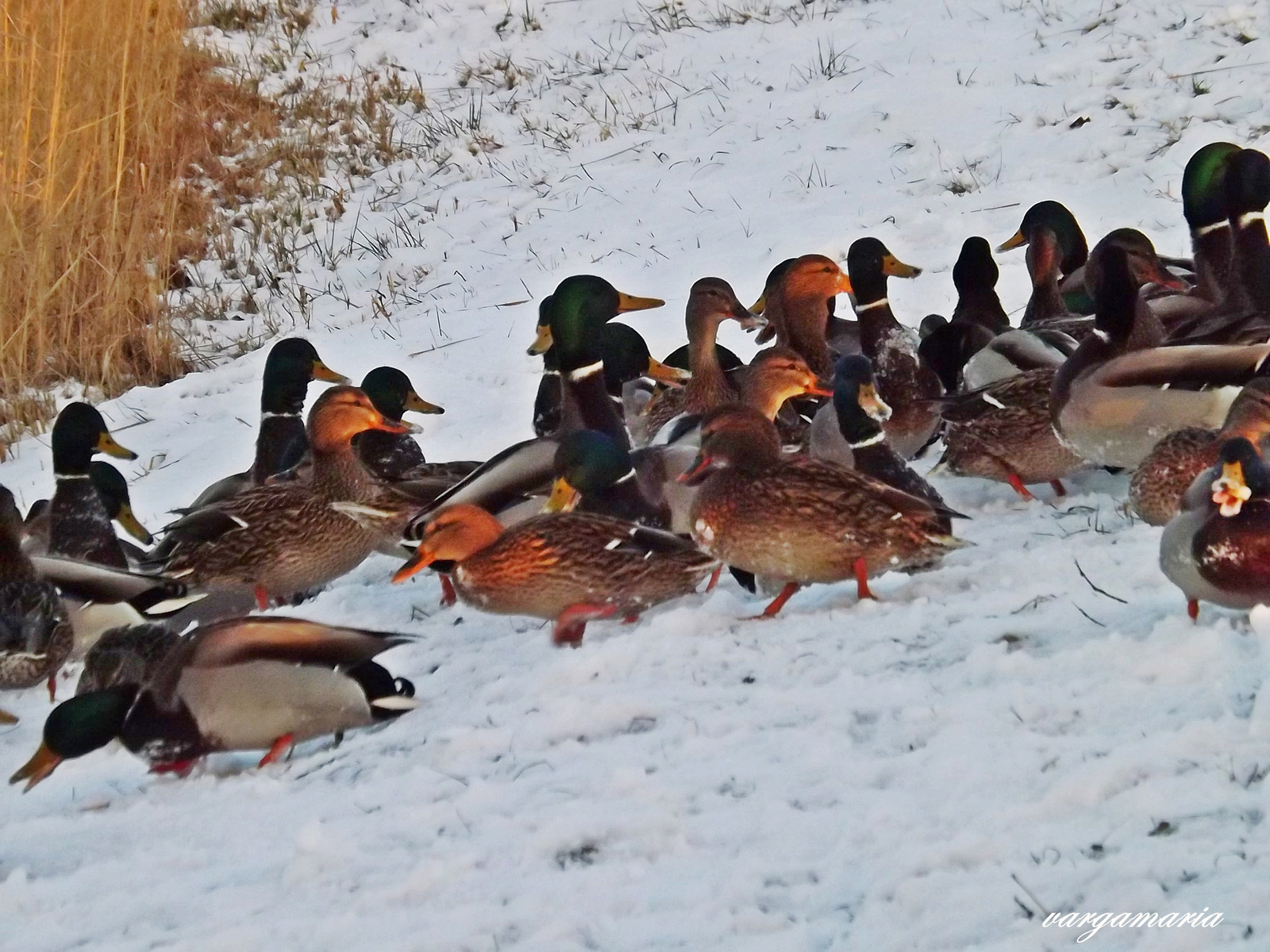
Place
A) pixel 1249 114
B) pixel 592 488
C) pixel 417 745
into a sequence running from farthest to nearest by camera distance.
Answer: pixel 1249 114 → pixel 592 488 → pixel 417 745

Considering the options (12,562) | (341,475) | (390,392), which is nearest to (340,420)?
(341,475)

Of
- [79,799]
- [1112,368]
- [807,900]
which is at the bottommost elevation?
[79,799]

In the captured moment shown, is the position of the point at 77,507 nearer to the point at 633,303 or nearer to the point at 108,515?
the point at 108,515

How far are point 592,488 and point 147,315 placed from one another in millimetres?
5253

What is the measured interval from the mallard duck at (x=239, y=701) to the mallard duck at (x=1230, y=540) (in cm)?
195

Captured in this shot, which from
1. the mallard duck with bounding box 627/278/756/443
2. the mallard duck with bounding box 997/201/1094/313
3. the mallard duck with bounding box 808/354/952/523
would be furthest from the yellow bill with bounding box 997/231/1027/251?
the mallard duck with bounding box 808/354/952/523

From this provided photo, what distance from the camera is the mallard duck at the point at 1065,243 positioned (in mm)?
7715

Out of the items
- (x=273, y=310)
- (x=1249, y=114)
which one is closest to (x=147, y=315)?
(x=273, y=310)

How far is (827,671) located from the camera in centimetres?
398

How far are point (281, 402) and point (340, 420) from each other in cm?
100

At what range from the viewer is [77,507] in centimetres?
625

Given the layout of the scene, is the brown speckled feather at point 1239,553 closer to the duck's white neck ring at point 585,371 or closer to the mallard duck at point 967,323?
the duck's white neck ring at point 585,371

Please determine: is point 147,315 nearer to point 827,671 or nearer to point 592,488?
point 592,488

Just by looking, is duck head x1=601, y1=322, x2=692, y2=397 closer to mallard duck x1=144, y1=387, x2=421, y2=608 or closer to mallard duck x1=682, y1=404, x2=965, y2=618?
mallard duck x1=144, y1=387, x2=421, y2=608
